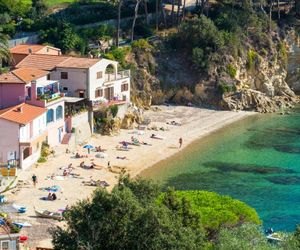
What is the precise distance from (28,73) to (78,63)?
605 cm

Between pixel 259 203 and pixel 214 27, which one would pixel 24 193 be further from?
pixel 214 27

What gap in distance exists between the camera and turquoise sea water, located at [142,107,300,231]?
179 ft

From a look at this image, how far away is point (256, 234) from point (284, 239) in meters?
1.45

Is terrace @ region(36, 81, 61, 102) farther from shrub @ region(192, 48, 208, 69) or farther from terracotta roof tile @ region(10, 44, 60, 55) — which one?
shrub @ region(192, 48, 208, 69)

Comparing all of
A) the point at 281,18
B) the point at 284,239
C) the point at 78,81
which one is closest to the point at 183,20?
the point at 281,18

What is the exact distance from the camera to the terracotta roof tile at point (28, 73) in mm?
63312

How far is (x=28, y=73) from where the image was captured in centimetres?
6531

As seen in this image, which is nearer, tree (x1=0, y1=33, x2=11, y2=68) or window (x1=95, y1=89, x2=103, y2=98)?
tree (x1=0, y1=33, x2=11, y2=68)

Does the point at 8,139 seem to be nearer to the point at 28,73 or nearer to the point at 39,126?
the point at 39,126

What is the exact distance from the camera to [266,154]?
6812 cm

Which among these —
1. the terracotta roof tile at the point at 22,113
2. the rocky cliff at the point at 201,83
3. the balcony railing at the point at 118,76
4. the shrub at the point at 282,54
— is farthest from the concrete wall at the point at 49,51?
the shrub at the point at 282,54

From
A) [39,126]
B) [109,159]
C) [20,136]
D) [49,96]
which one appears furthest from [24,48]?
[20,136]

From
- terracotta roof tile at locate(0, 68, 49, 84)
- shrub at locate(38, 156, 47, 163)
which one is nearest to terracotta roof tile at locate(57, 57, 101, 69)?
terracotta roof tile at locate(0, 68, 49, 84)

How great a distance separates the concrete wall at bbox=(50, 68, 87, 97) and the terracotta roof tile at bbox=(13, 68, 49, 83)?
1.28 meters
